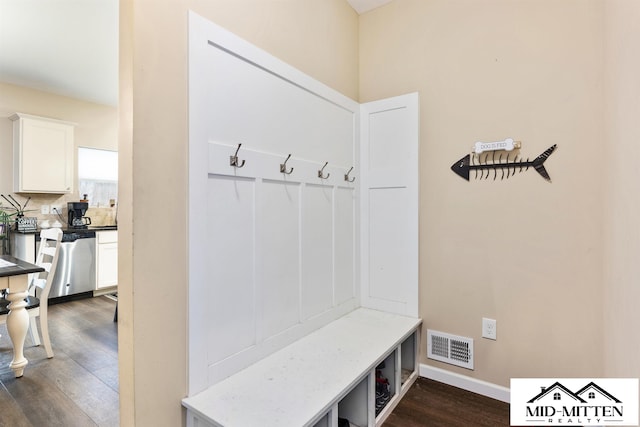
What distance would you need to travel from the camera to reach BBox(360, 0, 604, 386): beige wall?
5.44ft

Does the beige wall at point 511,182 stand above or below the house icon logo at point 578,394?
above

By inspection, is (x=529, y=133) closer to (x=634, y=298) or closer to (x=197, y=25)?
(x=634, y=298)

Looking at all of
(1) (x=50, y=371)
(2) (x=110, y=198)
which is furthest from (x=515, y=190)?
(2) (x=110, y=198)

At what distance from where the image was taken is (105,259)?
4.26 metres

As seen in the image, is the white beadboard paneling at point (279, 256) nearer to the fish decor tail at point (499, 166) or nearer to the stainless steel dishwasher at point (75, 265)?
the fish decor tail at point (499, 166)

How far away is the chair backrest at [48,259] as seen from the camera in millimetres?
2566

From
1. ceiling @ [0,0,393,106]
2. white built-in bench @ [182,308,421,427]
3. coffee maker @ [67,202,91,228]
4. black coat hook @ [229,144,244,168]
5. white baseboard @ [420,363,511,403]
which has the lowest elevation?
white baseboard @ [420,363,511,403]

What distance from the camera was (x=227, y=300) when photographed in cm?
139

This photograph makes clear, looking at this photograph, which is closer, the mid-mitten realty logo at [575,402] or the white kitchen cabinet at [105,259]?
the mid-mitten realty logo at [575,402]

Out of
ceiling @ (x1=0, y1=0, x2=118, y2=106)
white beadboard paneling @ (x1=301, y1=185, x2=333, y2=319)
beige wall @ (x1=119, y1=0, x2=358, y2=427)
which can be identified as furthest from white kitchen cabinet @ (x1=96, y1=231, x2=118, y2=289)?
beige wall @ (x1=119, y1=0, x2=358, y2=427)

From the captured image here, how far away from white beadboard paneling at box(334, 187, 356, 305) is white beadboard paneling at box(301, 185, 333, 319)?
0.07m

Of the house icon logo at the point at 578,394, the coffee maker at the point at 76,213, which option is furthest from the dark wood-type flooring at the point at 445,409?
the coffee maker at the point at 76,213

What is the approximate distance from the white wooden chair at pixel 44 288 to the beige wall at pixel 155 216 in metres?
1.81

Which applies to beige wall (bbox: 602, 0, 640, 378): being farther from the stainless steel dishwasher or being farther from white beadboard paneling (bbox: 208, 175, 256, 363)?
the stainless steel dishwasher
